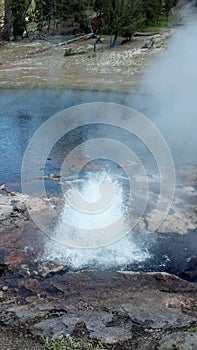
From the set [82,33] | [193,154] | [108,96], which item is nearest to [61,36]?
[82,33]

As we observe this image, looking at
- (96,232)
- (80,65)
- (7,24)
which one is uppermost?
(7,24)

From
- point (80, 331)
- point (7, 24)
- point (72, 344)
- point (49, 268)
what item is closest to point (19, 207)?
point (49, 268)

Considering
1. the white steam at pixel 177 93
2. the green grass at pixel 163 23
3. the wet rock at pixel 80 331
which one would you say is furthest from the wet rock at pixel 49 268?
the green grass at pixel 163 23

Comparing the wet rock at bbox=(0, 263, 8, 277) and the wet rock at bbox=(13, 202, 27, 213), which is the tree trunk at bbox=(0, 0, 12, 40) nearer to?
the wet rock at bbox=(13, 202, 27, 213)

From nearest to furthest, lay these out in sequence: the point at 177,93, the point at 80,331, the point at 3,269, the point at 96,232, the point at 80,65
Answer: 1. the point at 80,331
2. the point at 3,269
3. the point at 96,232
4. the point at 177,93
5. the point at 80,65

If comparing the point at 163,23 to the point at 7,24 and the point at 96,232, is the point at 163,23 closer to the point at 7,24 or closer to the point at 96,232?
the point at 7,24

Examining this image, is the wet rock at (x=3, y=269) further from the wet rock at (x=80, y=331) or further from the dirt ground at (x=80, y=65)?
the dirt ground at (x=80, y=65)

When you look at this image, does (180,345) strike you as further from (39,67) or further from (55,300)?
(39,67)
